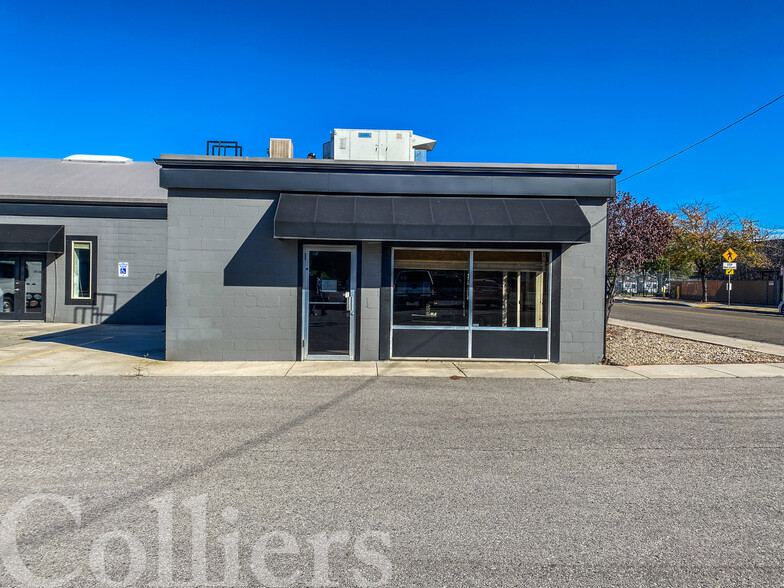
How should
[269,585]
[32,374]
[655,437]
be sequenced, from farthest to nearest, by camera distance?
[32,374], [655,437], [269,585]

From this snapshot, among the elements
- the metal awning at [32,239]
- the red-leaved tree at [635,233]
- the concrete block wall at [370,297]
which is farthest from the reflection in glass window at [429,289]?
the metal awning at [32,239]

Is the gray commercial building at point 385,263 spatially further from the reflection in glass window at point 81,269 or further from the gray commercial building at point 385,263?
the reflection in glass window at point 81,269

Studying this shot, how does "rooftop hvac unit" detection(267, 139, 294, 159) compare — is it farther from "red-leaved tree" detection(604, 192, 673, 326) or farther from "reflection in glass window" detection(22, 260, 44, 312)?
"reflection in glass window" detection(22, 260, 44, 312)

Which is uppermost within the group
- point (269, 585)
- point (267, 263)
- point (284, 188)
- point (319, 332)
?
point (284, 188)

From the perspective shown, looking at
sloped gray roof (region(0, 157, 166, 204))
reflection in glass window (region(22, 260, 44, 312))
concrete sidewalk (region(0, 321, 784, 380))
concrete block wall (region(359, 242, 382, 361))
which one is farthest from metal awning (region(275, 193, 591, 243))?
reflection in glass window (region(22, 260, 44, 312))

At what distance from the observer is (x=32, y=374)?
27.6 feet

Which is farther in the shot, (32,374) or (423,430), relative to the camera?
(32,374)

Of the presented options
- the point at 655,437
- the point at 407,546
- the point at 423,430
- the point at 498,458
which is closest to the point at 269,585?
the point at 407,546

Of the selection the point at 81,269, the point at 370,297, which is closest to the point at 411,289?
the point at 370,297

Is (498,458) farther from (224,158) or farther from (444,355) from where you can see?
(224,158)

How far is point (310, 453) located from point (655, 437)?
12.3ft

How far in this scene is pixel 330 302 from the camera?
1030cm

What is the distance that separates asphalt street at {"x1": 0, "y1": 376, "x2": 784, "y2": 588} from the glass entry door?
3160mm

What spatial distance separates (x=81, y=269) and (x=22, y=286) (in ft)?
6.75
